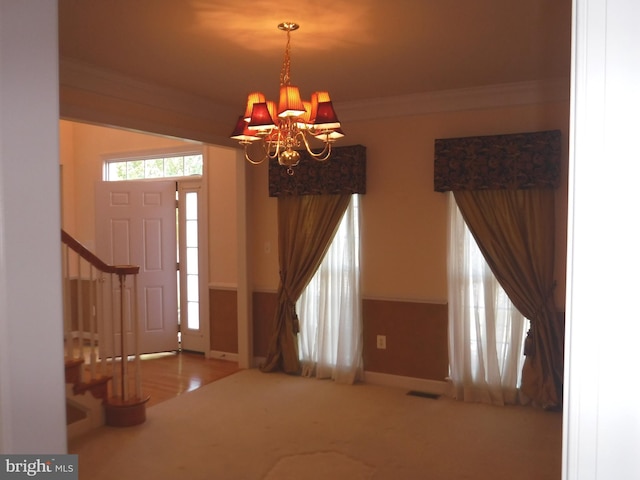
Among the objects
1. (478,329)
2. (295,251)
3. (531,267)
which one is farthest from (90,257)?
(531,267)

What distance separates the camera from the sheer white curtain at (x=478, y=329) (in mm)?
4258

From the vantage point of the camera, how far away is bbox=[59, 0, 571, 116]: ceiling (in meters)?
2.71

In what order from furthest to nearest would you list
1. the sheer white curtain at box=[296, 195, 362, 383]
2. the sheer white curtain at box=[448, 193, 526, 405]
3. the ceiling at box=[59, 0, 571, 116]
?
1. the sheer white curtain at box=[296, 195, 362, 383]
2. the sheer white curtain at box=[448, 193, 526, 405]
3. the ceiling at box=[59, 0, 571, 116]

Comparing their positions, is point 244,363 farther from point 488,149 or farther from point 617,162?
point 617,162

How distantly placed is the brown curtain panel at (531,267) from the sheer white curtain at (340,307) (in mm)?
1249

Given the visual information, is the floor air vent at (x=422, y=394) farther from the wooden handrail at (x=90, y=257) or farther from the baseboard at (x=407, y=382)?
the wooden handrail at (x=90, y=257)

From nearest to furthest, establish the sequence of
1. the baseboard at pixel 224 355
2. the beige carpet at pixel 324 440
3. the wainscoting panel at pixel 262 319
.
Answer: the beige carpet at pixel 324 440 < the wainscoting panel at pixel 262 319 < the baseboard at pixel 224 355

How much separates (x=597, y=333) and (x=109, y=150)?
6781mm

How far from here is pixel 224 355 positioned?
5.83 m

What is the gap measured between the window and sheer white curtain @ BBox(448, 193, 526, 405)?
3155 millimetres

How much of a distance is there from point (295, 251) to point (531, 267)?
219cm
